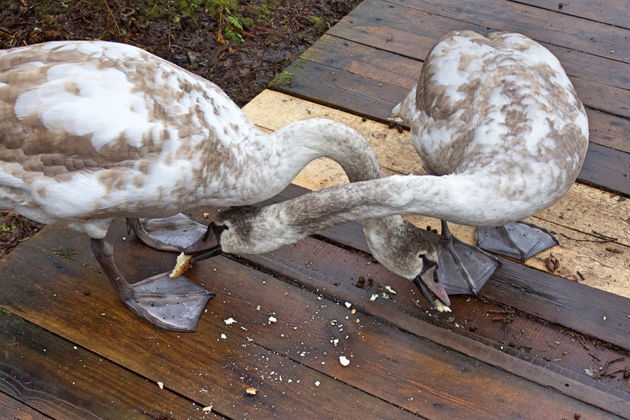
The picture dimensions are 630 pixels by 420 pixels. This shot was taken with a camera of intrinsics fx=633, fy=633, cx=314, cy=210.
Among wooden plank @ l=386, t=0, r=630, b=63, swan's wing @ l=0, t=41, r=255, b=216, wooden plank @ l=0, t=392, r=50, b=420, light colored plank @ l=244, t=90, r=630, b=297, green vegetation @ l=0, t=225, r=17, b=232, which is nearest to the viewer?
swan's wing @ l=0, t=41, r=255, b=216

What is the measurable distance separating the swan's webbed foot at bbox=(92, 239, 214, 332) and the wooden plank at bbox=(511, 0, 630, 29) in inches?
157

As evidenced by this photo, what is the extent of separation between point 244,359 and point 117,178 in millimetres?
1090

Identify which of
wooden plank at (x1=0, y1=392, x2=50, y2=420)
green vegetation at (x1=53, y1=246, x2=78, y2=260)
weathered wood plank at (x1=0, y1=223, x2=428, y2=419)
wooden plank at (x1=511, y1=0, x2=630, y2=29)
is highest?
wooden plank at (x1=511, y1=0, x2=630, y2=29)

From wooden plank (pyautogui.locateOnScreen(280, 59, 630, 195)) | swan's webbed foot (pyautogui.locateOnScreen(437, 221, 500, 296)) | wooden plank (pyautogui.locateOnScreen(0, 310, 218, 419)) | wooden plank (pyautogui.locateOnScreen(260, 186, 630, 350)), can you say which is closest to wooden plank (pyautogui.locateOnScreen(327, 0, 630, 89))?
wooden plank (pyautogui.locateOnScreen(280, 59, 630, 195))

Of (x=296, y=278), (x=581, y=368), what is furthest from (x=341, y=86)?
(x=581, y=368)

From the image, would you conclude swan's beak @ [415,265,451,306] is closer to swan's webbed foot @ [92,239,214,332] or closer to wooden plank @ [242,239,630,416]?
wooden plank @ [242,239,630,416]

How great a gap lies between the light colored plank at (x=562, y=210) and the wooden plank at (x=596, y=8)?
2.12 metres

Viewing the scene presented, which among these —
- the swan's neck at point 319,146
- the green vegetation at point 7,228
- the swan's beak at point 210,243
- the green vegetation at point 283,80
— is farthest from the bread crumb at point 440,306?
the green vegetation at point 7,228

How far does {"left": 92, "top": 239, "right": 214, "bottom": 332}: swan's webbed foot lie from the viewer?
3266 mm

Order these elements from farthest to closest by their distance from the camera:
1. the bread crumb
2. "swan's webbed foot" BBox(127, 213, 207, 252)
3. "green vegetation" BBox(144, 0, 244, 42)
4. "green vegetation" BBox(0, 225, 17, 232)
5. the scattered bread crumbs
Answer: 1. "green vegetation" BBox(144, 0, 244, 42)
2. "green vegetation" BBox(0, 225, 17, 232)
3. "swan's webbed foot" BBox(127, 213, 207, 252)
4. the scattered bread crumbs
5. the bread crumb

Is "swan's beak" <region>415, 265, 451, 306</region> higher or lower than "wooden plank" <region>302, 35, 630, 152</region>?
lower

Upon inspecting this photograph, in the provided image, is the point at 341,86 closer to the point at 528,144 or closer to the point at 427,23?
the point at 427,23

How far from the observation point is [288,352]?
10.5ft

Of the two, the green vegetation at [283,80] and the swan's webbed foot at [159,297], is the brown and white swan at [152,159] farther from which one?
the green vegetation at [283,80]
